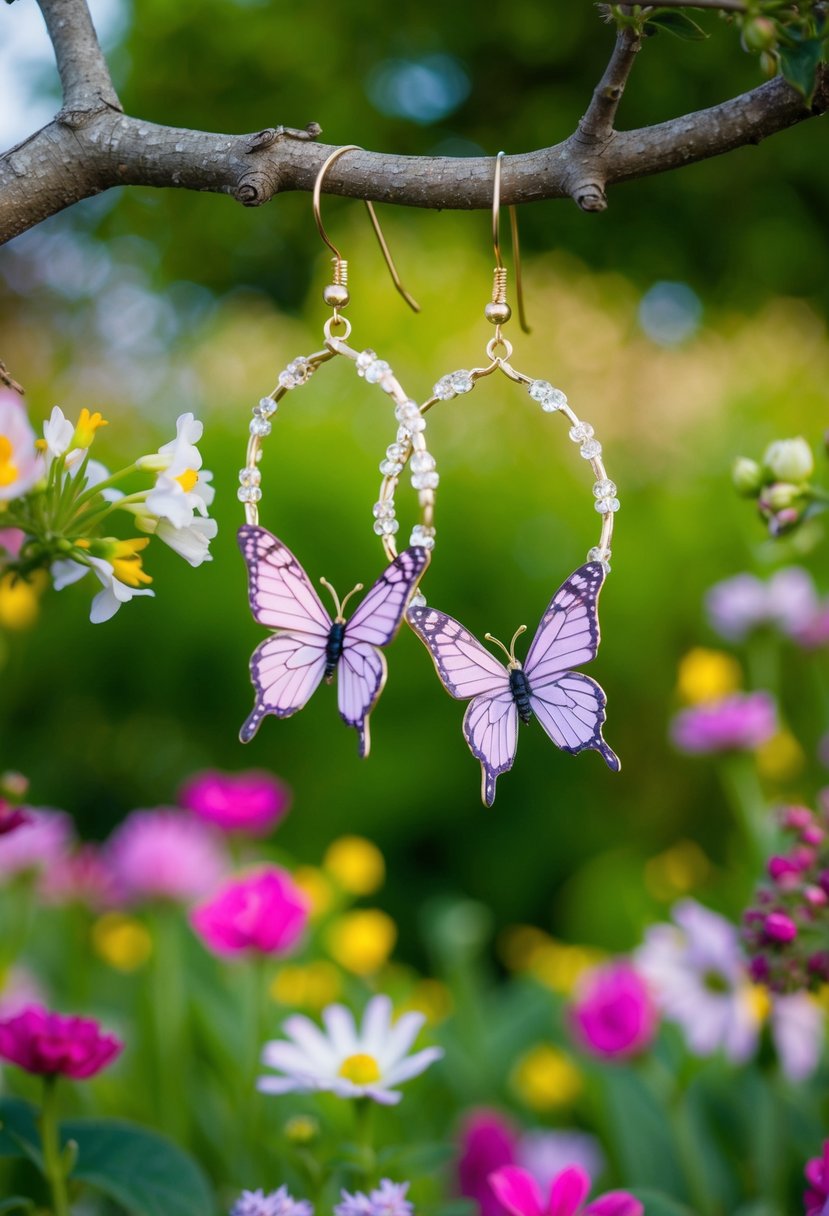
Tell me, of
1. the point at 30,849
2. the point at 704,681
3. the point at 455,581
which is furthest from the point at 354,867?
the point at 455,581

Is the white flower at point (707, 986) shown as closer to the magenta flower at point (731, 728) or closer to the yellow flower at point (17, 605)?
the magenta flower at point (731, 728)

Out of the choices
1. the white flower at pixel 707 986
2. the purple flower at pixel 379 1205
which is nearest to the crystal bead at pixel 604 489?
the purple flower at pixel 379 1205

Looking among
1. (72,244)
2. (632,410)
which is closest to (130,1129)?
(632,410)

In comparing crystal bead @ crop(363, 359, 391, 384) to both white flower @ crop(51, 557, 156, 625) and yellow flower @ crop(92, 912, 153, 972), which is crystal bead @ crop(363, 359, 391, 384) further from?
yellow flower @ crop(92, 912, 153, 972)

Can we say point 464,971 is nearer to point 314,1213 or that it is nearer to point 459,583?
point 314,1213

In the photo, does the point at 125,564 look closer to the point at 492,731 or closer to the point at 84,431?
the point at 84,431

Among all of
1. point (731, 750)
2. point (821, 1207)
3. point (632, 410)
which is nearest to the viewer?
point (821, 1207)
